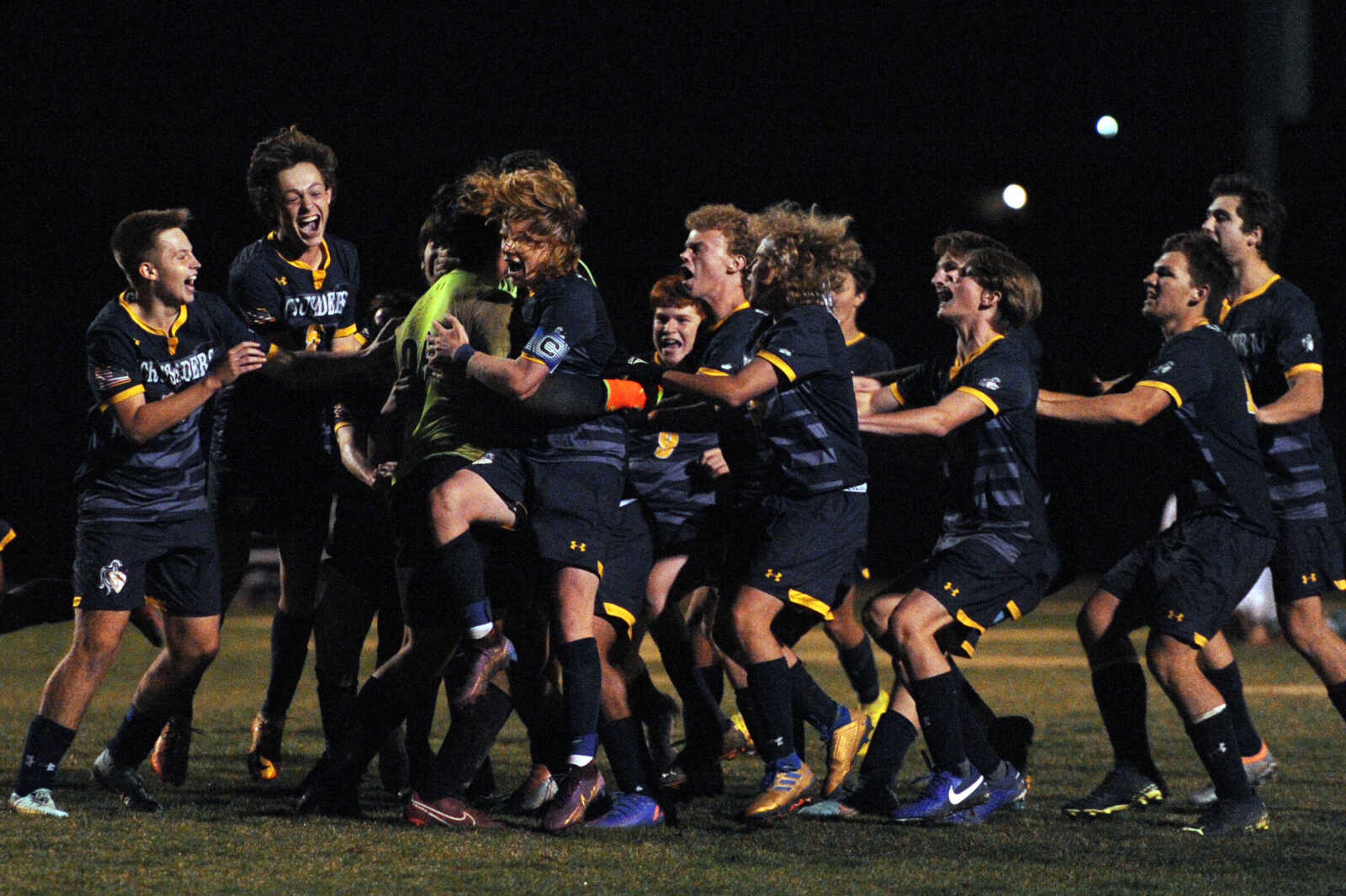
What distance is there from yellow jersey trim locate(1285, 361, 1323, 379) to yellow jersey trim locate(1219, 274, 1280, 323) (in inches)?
11.6

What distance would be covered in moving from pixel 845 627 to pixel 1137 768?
140 cm

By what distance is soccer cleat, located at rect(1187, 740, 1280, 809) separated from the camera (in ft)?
18.0

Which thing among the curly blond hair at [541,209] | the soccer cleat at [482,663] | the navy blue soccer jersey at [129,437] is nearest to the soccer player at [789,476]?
the curly blond hair at [541,209]

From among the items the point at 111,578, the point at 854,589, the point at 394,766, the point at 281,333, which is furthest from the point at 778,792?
the point at 281,333

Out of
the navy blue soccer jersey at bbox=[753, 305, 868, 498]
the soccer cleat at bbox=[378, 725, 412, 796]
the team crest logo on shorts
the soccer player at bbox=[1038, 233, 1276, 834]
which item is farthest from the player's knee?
the team crest logo on shorts

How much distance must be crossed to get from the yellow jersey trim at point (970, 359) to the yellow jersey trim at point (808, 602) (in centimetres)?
85

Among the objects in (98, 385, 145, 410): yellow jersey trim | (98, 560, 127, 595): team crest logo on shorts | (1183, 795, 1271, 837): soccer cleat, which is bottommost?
(1183, 795, 1271, 837): soccer cleat

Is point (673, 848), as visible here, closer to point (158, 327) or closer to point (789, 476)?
point (789, 476)

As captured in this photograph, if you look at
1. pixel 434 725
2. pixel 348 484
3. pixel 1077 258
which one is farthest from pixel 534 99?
pixel 348 484

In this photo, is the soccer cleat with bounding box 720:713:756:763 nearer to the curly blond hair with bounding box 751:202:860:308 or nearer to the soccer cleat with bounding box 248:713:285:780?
the curly blond hair with bounding box 751:202:860:308

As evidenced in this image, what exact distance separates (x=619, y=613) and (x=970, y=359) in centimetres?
137

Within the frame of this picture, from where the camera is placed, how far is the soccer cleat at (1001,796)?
5051mm

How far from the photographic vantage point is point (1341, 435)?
17.2 m

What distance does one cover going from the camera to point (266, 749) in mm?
5699
